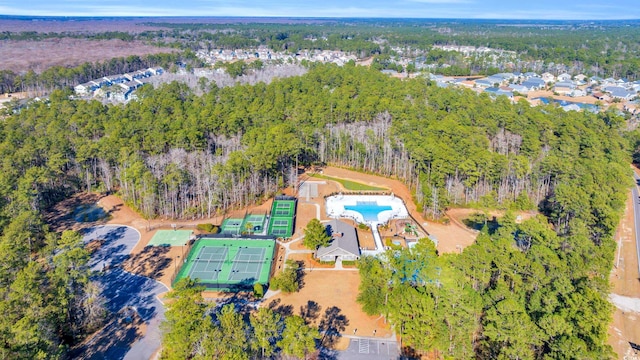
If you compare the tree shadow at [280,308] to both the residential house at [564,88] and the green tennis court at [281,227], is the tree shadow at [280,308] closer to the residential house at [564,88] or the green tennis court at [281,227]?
the green tennis court at [281,227]

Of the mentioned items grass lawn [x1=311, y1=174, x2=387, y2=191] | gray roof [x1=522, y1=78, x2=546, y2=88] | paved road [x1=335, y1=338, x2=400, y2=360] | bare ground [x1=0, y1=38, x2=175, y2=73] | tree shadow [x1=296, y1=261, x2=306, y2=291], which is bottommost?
paved road [x1=335, y1=338, x2=400, y2=360]

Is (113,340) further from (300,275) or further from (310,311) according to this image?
(300,275)

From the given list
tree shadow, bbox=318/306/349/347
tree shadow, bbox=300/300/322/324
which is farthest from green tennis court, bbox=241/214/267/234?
tree shadow, bbox=318/306/349/347

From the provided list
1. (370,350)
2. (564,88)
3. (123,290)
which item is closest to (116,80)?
(123,290)

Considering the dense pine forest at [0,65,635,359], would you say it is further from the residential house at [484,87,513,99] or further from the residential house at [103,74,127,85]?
the residential house at [484,87,513,99]

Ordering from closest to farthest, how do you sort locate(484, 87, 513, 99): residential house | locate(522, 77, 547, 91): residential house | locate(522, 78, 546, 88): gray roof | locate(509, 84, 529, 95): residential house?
locate(484, 87, 513, 99): residential house → locate(509, 84, 529, 95): residential house → locate(522, 77, 547, 91): residential house → locate(522, 78, 546, 88): gray roof

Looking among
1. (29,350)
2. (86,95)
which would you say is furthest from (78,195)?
(86,95)
